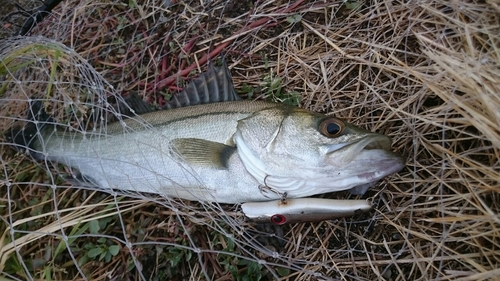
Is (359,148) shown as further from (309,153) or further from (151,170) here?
(151,170)

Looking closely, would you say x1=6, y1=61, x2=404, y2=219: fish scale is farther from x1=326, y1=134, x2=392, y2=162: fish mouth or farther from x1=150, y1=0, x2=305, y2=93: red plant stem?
x1=150, y1=0, x2=305, y2=93: red plant stem

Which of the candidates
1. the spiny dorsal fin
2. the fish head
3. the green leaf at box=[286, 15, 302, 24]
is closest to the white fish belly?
the fish head

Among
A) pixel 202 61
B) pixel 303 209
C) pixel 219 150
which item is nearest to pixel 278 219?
pixel 303 209

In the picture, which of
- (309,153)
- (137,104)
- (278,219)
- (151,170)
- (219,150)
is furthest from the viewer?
(137,104)

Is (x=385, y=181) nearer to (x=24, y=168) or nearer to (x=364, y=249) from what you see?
(x=364, y=249)

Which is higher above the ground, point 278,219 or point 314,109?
point 314,109

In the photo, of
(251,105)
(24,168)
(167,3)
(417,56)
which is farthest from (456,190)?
(24,168)

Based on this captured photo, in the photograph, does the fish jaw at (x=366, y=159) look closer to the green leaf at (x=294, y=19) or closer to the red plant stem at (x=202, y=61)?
the green leaf at (x=294, y=19)
